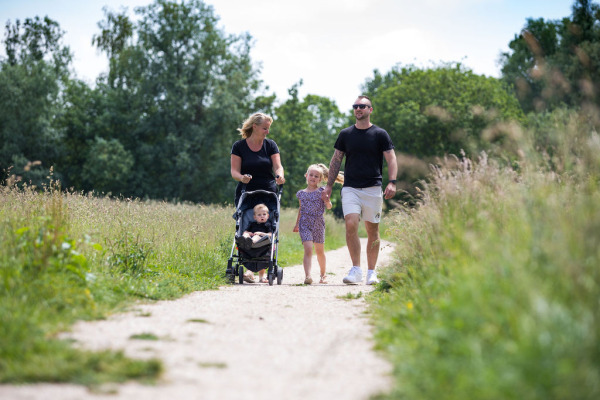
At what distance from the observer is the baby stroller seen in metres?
9.09

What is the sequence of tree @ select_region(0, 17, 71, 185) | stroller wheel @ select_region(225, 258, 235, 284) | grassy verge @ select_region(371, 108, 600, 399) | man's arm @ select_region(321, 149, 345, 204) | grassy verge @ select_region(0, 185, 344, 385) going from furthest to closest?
1. tree @ select_region(0, 17, 71, 185)
2. man's arm @ select_region(321, 149, 345, 204)
3. stroller wheel @ select_region(225, 258, 235, 284)
4. grassy verge @ select_region(0, 185, 344, 385)
5. grassy verge @ select_region(371, 108, 600, 399)

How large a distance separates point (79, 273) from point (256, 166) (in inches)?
165

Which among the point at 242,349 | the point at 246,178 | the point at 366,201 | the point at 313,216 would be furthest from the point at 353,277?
the point at 242,349

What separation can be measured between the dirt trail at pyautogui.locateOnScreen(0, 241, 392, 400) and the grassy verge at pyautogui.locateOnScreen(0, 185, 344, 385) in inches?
7.3

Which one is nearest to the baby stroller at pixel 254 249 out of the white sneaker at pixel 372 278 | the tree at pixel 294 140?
the white sneaker at pixel 372 278

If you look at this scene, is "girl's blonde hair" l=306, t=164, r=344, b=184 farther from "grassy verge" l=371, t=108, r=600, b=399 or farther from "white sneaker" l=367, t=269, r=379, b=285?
"grassy verge" l=371, t=108, r=600, b=399

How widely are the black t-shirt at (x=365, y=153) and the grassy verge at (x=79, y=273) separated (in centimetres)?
256

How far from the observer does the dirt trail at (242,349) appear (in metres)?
3.29

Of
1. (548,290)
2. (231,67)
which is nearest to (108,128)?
(231,67)

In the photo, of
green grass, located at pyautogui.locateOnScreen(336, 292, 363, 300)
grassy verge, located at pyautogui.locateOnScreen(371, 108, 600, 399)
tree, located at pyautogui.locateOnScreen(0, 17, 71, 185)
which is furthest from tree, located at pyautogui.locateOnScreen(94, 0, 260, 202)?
grassy verge, located at pyautogui.locateOnScreen(371, 108, 600, 399)

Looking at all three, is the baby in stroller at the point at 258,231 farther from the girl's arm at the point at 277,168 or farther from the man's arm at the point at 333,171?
the man's arm at the point at 333,171

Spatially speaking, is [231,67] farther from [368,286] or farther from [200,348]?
[200,348]

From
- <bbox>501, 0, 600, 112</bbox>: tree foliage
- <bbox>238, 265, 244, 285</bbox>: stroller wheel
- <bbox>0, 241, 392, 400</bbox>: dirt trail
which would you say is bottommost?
<bbox>238, 265, 244, 285</bbox>: stroller wheel

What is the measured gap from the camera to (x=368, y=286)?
9102mm
